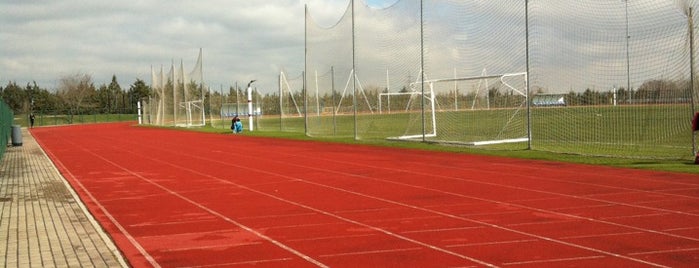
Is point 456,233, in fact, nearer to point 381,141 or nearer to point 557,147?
point 557,147

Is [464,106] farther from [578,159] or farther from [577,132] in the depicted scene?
[578,159]

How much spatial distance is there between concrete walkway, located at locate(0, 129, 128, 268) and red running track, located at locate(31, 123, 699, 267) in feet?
0.87

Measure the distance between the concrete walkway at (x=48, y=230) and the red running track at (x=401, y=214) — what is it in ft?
0.87

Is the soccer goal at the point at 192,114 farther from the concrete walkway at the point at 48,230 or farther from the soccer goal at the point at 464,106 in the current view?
the concrete walkway at the point at 48,230

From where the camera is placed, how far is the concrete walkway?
661 cm

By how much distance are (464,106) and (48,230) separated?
20889 mm

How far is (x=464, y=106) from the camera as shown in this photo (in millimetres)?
27484

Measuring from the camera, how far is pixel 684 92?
640 inches

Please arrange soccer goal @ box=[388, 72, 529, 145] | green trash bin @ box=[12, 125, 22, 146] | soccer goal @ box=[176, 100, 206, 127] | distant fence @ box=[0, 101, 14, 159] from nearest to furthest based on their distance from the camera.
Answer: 1. distant fence @ box=[0, 101, 14, 159]
2. soccer goal @ box=[388, 72, 529, 145]
3. green trash bin @ box=[12, 125, 22, 146]
4. soccer goal @ box=[176, 100, 206, 127]

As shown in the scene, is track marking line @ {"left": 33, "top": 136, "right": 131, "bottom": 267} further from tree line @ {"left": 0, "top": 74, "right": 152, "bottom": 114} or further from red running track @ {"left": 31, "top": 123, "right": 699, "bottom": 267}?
tree line @ {"left": 0, "top": 74, "right": 152, "bottom": 114}

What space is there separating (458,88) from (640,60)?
34.0ft

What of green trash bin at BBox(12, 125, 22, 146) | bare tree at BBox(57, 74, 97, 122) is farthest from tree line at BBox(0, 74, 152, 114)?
green trash bin at BBox(12, 125, 22, 146)

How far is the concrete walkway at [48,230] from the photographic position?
21.7 ft

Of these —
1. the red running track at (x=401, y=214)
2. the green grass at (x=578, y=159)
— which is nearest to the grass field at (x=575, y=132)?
the green grass at (x=578, y=159)
